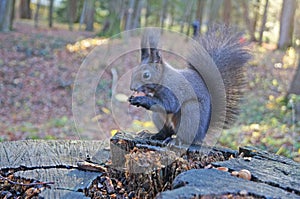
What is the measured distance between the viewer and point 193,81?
247 cm

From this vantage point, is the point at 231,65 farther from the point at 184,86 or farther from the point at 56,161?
the point at 56,161

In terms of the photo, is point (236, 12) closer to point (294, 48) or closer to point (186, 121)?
point (294, 48)

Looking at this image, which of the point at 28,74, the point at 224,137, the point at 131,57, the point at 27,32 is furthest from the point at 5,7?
the point at 224,137

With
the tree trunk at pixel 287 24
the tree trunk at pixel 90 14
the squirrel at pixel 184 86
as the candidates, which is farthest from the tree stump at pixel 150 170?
the tree trunk at pixel 90 14

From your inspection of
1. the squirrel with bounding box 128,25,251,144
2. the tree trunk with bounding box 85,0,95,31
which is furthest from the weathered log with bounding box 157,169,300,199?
the tree trunk with bounding box 85,0,95,31

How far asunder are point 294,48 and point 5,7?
9.18 metres

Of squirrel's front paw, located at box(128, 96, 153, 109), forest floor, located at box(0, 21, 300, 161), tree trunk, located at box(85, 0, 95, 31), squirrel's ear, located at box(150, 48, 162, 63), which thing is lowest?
forest floor, located at box(0, 21, 300, 161)

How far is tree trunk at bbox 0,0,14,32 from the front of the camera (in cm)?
931

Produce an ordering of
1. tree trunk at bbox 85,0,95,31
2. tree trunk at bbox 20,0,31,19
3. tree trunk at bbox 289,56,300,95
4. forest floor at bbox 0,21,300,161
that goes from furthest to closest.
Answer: tree trunk at bbox 20,0,31,19 < tree trunk at bbox 85,0,95,31 < tree trunk at bbox 289,56,300,95 < forest floor at bbox 0,21,300,161

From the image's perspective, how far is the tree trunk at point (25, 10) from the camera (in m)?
15.9

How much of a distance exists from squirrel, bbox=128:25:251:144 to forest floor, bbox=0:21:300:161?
51.5 inches

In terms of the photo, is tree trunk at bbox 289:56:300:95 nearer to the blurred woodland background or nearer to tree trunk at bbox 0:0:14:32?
the blurred woodland background

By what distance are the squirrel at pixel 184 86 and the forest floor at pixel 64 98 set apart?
1.31 metres

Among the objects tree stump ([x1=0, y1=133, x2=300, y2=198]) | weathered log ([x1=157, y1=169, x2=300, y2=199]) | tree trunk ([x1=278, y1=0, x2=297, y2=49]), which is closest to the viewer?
weathered log ([x1=157, y1=169, x2=300, y2=199])
